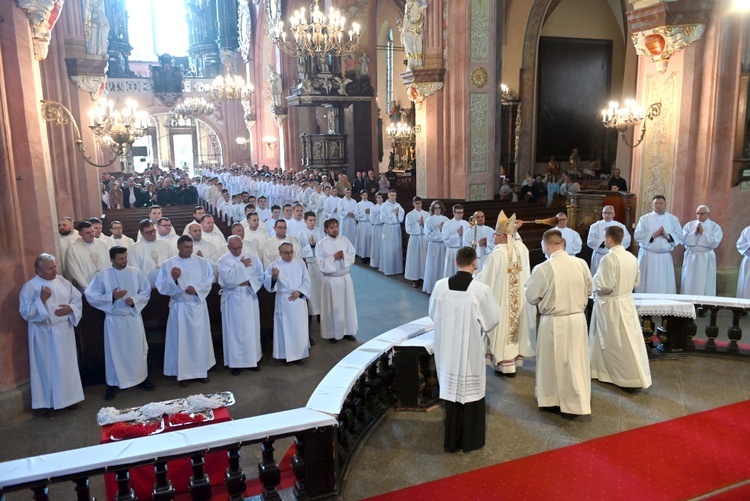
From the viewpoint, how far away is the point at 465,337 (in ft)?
16.5

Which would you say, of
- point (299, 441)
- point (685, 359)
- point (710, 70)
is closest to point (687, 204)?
point (710, 70)

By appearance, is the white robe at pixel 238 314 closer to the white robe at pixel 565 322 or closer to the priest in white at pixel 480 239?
the white robe at pixel 565 322

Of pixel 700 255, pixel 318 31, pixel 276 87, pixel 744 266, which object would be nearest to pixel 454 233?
pixel 700 255

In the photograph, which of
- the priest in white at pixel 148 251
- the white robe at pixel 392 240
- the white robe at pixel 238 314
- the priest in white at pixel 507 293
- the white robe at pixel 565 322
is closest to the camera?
the white robe at pixel 565 322

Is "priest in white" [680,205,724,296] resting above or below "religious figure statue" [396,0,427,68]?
below

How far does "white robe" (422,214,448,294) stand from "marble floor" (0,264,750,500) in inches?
149

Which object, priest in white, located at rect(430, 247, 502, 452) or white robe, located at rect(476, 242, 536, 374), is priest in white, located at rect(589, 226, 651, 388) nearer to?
white robe, located at rect(476, 242, 536, 374)

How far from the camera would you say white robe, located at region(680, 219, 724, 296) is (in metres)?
9.67

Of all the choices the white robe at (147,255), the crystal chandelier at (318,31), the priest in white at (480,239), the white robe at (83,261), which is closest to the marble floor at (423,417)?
the white robe at (83,261)

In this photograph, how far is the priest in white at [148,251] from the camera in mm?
8398

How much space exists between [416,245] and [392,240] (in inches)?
44.6

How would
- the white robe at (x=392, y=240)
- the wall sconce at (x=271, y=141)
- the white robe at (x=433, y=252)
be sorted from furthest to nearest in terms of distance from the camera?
the wall sconce at (x=271, y=141)
the white robe at (x=392, y=240)
the white robe at (x=433, y=252)

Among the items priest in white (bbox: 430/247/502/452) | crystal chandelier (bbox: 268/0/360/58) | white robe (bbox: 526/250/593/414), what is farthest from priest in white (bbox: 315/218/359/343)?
crystal chandelier (bbox: 268/0/360/58)

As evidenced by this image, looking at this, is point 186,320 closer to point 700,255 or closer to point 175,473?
point 175,473
